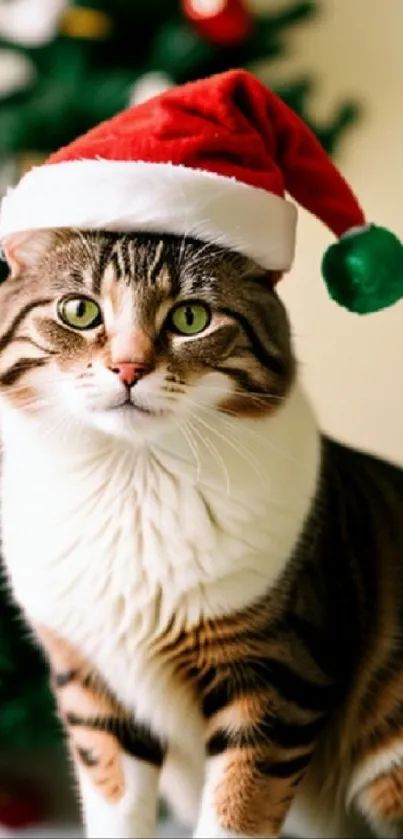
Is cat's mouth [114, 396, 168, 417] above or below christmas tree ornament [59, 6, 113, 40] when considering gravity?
below

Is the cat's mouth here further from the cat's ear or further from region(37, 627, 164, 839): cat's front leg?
region(37, 627, 164, 839): cat's front leg

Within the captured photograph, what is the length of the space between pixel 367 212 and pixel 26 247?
0.52 metres

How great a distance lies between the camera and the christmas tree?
97 cm

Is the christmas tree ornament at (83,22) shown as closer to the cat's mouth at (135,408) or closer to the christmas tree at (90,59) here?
the christmas tree at (90,59)

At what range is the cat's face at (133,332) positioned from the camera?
2.18ft

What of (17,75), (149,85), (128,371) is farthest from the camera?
(17,75)

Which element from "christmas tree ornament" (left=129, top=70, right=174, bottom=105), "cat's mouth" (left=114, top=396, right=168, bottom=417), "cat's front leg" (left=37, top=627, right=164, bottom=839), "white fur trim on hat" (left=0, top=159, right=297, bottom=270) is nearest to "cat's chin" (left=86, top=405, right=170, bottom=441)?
"cat's mouth" (left=114, top=396, right=168, bottom=417)

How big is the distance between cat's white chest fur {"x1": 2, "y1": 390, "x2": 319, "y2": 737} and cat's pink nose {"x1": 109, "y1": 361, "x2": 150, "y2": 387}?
0.26ft

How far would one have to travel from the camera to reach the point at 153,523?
29.2 inches

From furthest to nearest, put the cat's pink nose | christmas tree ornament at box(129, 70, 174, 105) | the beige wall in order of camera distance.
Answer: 1. the beige wall
2. christmas tree ornament at box(129, 70, 174, 105)
3. the cat's pink nose

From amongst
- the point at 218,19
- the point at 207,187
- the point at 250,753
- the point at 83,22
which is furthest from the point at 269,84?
the point at 250,753

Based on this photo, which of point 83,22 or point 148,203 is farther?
point 83,22

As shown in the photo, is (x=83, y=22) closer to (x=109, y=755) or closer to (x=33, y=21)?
(x=33, y=21)

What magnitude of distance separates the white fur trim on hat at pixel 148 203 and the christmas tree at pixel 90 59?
267 mm
